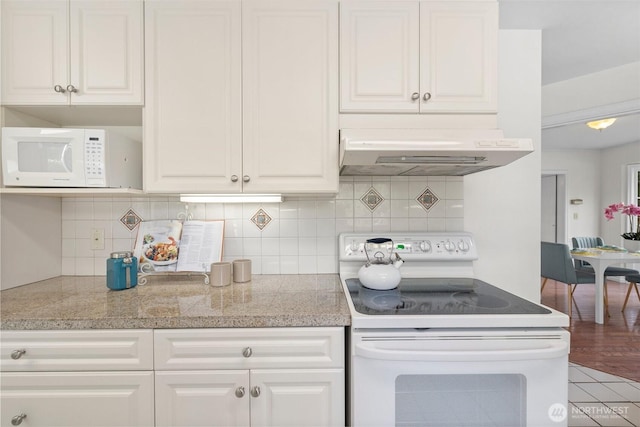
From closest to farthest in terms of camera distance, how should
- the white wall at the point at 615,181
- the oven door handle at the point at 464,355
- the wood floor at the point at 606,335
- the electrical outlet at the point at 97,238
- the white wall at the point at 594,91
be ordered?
the oven door handle at the point at 464,355, the electrical outlet at the point at 97,238, the white wall at the point at 594,91, the wood floor at the point at 606,335, the white wall at the point at 615,181

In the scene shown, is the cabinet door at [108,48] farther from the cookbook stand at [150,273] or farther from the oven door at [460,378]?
the oven door at [460,378]

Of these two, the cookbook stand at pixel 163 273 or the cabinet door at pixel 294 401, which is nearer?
the cabinet door at pixel 294 401

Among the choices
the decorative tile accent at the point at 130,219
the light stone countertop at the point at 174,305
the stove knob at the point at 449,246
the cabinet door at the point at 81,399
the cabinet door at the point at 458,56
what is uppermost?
the cabinet door at the point at 458,56

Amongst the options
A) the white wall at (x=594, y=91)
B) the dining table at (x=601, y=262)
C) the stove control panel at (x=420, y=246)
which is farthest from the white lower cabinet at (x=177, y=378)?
the dining table at (x=601, y=262)

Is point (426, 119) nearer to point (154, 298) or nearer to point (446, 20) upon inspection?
point (446, 20)

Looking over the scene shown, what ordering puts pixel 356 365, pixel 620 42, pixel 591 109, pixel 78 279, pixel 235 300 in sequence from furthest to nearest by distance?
pixel 591 109
pixel 620 42
pixel 78 279
pixel 235 300
pixel 356 365

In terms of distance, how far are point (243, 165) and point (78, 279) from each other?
1.15 meters

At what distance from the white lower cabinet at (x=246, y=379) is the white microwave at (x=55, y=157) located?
79cm

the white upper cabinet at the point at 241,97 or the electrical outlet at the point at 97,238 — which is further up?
the white upper cabinet at the point at 241,97

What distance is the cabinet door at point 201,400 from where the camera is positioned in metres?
1.04

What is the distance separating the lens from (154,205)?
5.46ft

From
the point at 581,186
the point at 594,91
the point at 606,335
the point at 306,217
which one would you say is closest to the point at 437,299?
the point at 306,217

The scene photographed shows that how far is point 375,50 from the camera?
4.40 feet

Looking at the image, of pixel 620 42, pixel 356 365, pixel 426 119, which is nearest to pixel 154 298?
pixel 356 365
